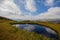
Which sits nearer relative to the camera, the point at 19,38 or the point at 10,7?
the point at 19,38

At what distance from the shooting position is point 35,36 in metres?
2.11

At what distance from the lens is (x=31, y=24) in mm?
2201

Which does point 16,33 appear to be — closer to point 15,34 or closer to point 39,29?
point 15,34

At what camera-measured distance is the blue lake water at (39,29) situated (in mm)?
2138

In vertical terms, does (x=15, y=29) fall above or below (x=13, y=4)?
below

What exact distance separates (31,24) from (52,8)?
339 mm

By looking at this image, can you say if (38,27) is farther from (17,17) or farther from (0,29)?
(0,29)

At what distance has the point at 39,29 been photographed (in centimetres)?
216

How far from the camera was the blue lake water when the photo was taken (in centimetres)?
214

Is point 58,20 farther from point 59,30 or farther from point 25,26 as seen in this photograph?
point 25,26

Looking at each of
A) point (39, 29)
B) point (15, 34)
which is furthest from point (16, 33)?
point (39, 29)

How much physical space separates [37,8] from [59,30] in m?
0.41

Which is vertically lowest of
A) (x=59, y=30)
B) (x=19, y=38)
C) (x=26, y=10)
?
(x=19, y=38)

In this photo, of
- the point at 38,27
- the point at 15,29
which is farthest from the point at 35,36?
the point at 15,29
